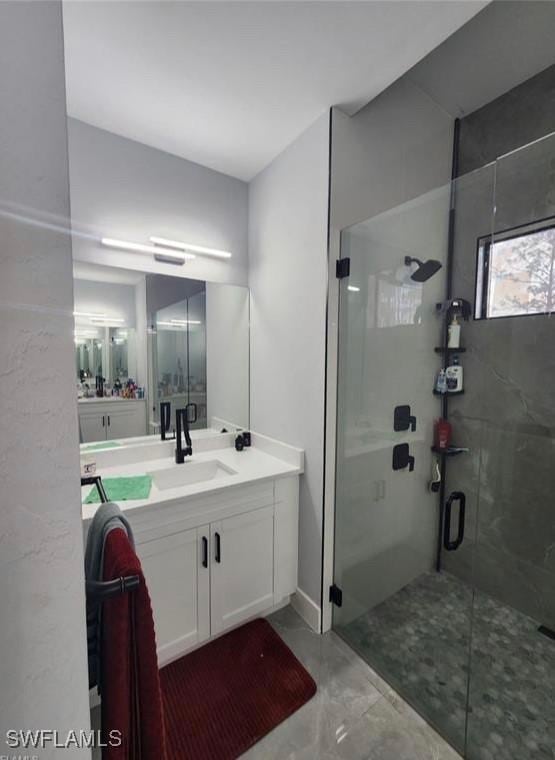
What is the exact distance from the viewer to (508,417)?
179cm

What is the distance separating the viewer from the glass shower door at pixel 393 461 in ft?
5.42

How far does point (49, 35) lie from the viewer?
523 millimetres

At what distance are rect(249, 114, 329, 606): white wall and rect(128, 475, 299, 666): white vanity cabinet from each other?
0.16 metres

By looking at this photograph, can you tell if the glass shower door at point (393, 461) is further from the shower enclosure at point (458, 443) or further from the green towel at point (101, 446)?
the green towel at point (101, 446)

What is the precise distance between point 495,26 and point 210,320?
1997mm

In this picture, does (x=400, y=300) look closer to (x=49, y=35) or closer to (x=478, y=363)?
(x=478, y=363)

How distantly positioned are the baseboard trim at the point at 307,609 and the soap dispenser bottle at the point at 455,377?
151 centimetres

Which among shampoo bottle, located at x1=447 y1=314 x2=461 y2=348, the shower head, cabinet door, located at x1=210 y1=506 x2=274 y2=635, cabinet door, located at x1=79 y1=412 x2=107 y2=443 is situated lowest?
cabinet door, located at x1=210 y1=506 x2=274 y2=635

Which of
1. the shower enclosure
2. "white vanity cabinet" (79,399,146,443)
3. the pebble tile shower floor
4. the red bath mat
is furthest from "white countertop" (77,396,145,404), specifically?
the pebble tile shower floor

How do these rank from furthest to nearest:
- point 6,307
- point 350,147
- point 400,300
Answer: point 400,300 < point 350,147 < point 6,307

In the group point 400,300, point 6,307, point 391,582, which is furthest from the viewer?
point 391,582

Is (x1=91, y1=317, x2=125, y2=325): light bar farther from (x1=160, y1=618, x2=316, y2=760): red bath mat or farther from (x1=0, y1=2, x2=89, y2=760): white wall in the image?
(x1=160, y1=618, x2=316, y2=760): red bath mat

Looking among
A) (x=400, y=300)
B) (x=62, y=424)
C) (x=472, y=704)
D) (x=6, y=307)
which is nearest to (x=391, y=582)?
(x=472, y=704)

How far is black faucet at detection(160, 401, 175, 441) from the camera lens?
202 centimetres
